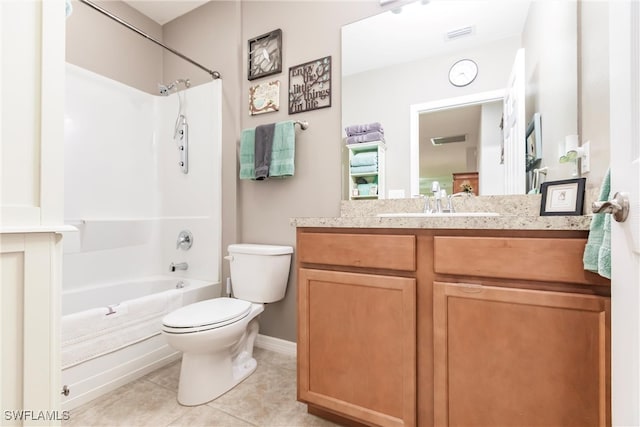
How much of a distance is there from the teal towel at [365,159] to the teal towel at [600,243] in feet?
3.61

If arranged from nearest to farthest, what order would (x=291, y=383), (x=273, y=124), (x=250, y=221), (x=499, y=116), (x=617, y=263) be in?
(x=617, y=263) < (x=499, y=116) < (x=291, y=383) < (x=273, y=124) < (x=250, y=221)

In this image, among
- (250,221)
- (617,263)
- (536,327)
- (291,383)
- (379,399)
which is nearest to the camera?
(617,263)

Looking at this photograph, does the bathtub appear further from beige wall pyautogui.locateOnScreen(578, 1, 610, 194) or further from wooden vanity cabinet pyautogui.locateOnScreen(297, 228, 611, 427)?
beige wall pyautogui.locateOnScreen(578, 1, 610, 194)

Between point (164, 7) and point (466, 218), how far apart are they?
2.83 meters

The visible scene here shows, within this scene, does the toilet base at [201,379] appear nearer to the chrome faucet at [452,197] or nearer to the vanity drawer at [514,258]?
the vanity drawer at [514,258]

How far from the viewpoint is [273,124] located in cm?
201

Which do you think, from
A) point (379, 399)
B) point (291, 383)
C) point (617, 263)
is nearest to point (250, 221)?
point (291, 383)

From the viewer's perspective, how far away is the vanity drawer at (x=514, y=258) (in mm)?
857

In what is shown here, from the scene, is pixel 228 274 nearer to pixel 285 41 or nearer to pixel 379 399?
pixel 379 399

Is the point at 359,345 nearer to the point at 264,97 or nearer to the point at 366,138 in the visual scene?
the point at 366,138

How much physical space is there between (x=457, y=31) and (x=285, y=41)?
109 centimetres

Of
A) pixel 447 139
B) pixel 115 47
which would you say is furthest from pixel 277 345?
pixel 115 47

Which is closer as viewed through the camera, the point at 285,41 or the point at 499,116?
the point at 499,116

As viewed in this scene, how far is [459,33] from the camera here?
157cm
